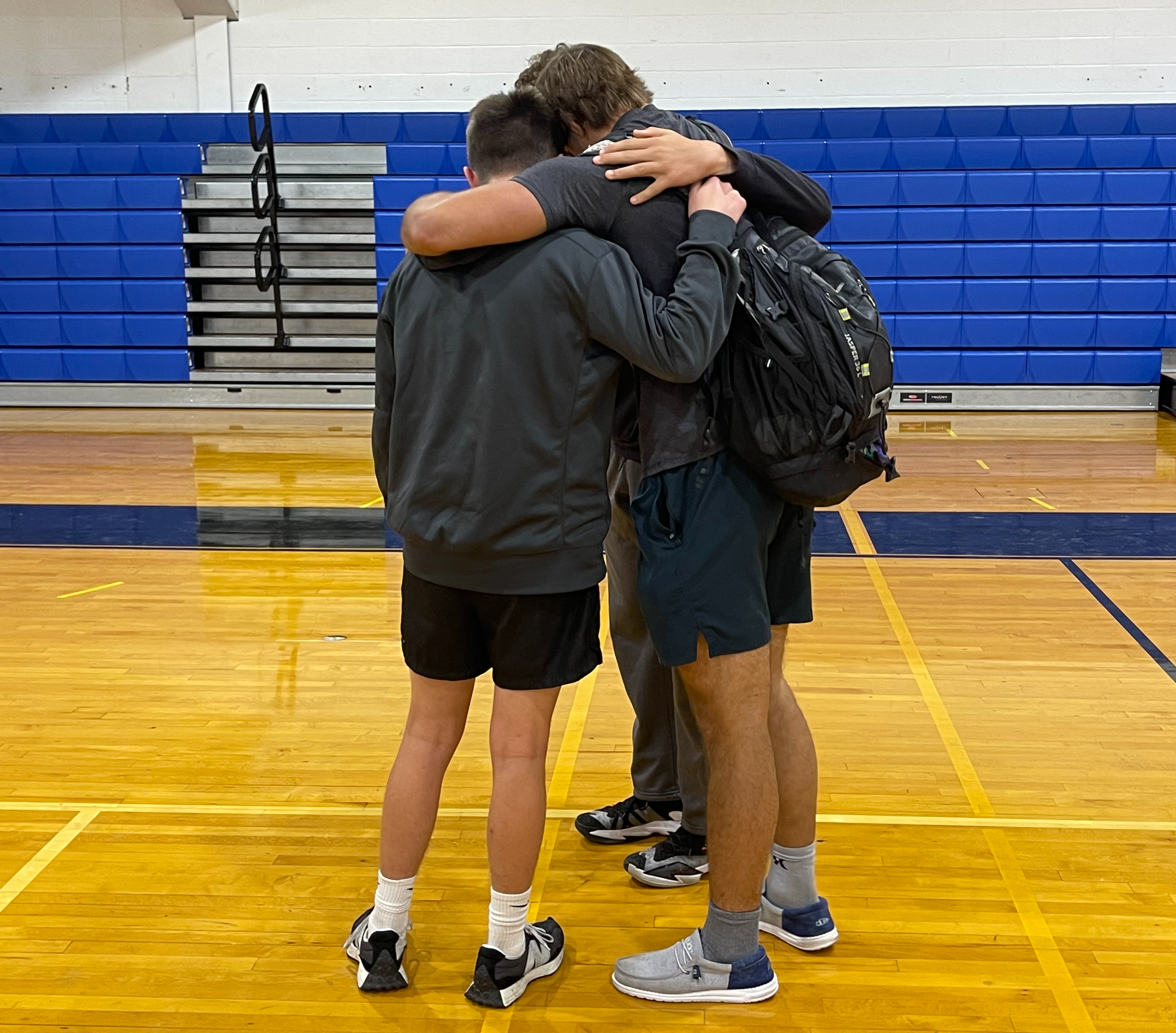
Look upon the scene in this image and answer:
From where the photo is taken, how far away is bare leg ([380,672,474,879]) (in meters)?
1.89

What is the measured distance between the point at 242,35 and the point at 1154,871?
31.9 feet

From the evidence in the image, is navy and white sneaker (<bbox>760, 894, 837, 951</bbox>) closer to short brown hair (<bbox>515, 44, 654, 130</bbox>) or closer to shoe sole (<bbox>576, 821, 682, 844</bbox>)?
shoe sole (<bbox>576, 821, 682, 844</bbox>)

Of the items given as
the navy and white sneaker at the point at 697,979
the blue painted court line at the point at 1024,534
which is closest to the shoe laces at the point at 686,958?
the navy and white sneaker at the point at 697,979

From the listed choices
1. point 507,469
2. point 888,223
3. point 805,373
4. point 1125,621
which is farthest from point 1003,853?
point 888,223

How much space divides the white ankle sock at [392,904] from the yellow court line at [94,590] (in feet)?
9.02

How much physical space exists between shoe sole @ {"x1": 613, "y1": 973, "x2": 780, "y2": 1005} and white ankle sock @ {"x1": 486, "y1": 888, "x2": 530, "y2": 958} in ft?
0.68

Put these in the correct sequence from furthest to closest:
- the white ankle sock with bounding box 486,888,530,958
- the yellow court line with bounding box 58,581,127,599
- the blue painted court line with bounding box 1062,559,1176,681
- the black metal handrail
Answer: the black metal handrail, the yellow court line with bounding box 58,581,127,599, the blue painted court line with bounding box 1062,559,1176,681, the white ankle sock with bounding box 486,888,530,958

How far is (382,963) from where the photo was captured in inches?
74.9

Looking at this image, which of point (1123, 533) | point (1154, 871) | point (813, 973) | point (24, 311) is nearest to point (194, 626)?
point (813, 973)

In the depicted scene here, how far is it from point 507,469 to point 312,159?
29.0 ft

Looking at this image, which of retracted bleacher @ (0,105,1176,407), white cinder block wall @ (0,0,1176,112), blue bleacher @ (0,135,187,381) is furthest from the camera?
blue bleacher @ (0,135,187,381)

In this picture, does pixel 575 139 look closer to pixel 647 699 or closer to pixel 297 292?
pixel 647 699

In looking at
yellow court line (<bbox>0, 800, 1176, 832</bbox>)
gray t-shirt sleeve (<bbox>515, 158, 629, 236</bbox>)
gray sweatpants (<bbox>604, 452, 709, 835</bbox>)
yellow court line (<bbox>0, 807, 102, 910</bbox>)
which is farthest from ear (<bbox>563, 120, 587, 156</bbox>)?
yellow court line (<bbox>0, 807, 102, 910</bbox>)

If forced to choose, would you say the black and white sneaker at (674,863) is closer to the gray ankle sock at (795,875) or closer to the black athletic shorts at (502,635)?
the gray ankle sock at (795,875)
